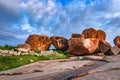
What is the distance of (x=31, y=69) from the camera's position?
20656 mm

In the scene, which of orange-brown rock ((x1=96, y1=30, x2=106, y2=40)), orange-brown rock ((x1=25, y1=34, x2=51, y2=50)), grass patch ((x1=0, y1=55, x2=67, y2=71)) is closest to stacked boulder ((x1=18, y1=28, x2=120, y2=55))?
orange-brown rock ((x1=25, y1=34, x2=51, y2=50))

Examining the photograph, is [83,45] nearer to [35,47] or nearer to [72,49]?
[72,49]

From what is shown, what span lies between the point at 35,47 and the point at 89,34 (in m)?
10.1

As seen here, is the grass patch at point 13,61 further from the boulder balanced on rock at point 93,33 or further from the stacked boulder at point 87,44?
the boulder balanced on rock at point 93,33

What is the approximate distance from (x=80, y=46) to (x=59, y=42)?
4.44 metres

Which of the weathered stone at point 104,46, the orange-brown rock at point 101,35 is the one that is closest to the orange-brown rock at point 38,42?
the weathered stone at point 104,46

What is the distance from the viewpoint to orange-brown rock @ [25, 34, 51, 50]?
37.5 metres


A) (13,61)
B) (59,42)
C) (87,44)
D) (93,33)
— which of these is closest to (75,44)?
(87,44)

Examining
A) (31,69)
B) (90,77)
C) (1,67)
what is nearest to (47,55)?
(1,67)

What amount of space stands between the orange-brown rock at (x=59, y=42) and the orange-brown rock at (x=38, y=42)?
0.90 m

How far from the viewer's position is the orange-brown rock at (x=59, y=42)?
38812 millimetres

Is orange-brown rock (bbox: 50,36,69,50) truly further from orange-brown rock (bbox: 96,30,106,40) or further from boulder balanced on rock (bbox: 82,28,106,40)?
orange-brown rock (bbox: 96,30,106,40)

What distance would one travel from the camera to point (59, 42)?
39.0 m

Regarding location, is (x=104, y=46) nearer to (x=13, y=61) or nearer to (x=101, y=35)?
(x=101, y=35)
